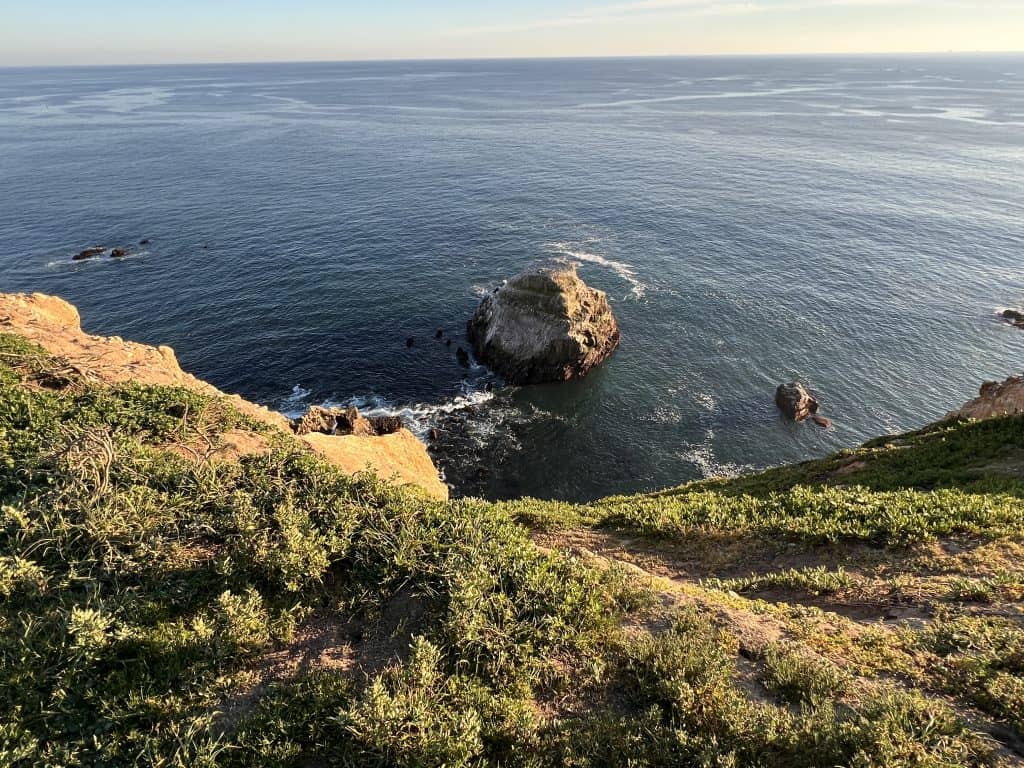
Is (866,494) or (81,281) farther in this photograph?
(81,281)

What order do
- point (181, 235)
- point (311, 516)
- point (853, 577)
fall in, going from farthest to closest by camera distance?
1. point (181, 235)
2. point (853, 577)
3. point (311, 516)

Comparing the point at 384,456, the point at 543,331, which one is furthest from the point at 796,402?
the point at 384,456

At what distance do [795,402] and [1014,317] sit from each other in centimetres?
3508

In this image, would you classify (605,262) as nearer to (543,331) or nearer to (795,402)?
(543,331)

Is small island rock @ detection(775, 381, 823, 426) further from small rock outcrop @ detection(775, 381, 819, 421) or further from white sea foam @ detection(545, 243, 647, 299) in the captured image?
white sea foam @ detection(545, 243, 647, 299)

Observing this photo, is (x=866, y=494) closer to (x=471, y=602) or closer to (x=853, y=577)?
(x=853, y=577)

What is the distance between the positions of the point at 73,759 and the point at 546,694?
8.36 metres

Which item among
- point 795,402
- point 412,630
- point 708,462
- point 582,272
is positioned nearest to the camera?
point 412,630

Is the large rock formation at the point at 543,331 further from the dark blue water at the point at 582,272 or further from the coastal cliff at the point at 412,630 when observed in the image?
the coastal cliff at the point at 412,630

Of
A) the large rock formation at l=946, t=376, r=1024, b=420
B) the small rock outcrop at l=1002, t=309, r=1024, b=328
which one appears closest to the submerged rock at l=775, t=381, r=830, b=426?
the large rock formation at l=946, t=376, r=1024, b=420

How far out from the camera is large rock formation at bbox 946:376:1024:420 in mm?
30281

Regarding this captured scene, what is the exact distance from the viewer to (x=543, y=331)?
53.7m

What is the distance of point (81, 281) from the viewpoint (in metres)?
65.6

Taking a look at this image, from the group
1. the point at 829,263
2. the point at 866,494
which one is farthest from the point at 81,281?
the point at 829,263
